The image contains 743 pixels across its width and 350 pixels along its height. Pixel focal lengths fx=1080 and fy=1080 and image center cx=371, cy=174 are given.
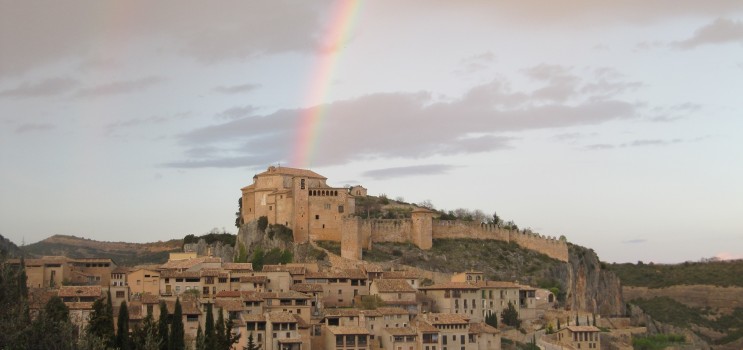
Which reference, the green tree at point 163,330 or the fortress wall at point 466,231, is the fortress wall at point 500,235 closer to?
the fortress wall at point 466,231

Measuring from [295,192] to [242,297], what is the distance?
2122 cm

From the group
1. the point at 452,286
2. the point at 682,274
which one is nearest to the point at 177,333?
the point at 452,286

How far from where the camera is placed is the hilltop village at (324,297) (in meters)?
56.4

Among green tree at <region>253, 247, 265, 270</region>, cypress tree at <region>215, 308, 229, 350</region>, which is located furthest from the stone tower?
cypress tree at <region>215, 308, 229, 350</region>

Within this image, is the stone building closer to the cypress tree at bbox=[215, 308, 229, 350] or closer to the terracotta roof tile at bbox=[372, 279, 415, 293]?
the terracotta roof tile at bbox=[372, 279, 415, 293]

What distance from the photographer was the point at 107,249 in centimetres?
11644

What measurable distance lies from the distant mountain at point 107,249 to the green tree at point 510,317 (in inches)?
1748

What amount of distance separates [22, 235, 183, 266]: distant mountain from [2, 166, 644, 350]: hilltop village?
2710 centimetres

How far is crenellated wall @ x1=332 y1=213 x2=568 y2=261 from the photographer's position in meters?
77.5

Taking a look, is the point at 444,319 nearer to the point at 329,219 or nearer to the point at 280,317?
the point at 280,317

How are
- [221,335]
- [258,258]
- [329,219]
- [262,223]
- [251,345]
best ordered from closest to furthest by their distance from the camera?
[221,335] → [251,345] → [258,258] → [329,219] → [262,223]

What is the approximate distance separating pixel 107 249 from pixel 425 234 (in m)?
47.1

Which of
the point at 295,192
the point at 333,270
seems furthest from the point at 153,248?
the point at 333,270

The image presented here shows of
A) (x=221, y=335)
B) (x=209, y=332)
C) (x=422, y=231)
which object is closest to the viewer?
(x=221, y=335)
